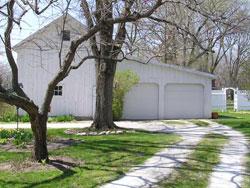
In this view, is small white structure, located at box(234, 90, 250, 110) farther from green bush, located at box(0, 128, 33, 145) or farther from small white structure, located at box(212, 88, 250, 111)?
green bush, located at box(0, 128, 33, 145)

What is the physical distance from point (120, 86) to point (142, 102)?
207 cm

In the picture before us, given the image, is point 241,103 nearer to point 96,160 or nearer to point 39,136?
point 96,160

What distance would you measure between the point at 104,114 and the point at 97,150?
3901 millimetres

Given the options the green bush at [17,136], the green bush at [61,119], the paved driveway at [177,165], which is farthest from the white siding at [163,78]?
the green bush at [17,136]

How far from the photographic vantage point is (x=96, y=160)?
22.9ft

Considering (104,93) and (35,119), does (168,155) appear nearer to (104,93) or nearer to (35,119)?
(35,119)

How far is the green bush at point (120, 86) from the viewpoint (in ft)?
53.7

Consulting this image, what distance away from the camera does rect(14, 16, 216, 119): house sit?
1742 centimetres

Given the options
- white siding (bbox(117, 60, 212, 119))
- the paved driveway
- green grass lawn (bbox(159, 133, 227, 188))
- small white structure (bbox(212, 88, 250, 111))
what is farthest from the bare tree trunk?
small white structure (bbox(212, 88, 250, 111))

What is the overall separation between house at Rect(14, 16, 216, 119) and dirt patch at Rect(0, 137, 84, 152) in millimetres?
7424

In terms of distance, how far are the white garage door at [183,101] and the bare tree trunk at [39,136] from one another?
12.1 m

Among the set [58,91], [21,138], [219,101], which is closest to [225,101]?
[219,101]

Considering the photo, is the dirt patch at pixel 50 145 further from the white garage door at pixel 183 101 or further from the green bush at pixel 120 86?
the white garage door at pixel 183 101

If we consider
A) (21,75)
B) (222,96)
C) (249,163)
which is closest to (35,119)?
(249,163)
